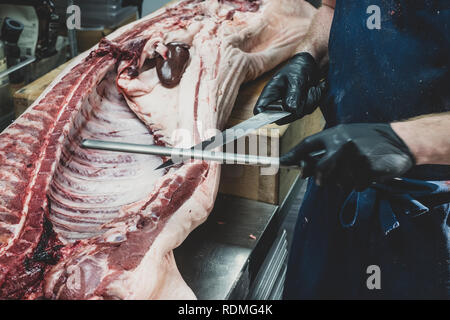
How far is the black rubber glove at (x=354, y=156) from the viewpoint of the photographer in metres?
1.22

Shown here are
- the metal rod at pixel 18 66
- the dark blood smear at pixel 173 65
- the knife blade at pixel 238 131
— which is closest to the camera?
the knife blade at pixel 238 131

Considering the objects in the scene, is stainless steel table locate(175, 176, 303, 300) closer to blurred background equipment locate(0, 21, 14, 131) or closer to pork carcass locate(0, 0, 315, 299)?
pork carcass locate(0, 0, 315, 299)

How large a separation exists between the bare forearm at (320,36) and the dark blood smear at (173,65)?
54 cm

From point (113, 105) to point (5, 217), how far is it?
694 millimetres

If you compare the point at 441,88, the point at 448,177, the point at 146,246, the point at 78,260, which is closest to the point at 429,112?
the point at 441,88

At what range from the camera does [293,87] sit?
5.97ft

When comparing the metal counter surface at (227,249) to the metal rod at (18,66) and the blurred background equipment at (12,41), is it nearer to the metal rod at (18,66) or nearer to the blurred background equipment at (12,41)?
the metal rod at (18,66)

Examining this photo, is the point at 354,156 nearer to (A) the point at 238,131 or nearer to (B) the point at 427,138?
(B) the point at 427,138

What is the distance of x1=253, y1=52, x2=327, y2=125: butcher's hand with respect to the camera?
1.76m

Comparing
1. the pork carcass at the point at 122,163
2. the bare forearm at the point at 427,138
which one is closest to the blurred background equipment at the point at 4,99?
the pork carcass at the point at 122,163

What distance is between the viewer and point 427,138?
1294 mm

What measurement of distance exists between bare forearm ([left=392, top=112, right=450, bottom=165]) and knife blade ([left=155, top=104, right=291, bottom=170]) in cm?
44
